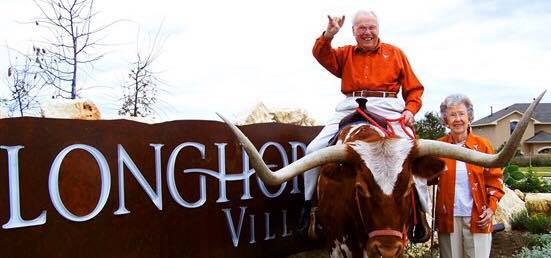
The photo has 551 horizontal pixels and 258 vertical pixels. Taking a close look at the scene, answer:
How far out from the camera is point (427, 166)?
3.48 metres

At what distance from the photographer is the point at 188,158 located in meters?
4.29

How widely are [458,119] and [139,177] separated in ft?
8.27

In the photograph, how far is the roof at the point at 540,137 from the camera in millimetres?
46656

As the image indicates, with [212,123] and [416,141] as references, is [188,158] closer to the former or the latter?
[212,123]

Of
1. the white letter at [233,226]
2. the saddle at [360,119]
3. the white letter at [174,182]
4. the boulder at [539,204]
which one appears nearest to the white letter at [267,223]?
the white letter at [233,226]

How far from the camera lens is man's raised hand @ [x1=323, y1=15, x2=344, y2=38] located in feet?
14.5

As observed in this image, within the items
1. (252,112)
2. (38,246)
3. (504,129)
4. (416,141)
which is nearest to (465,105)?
(416,141)

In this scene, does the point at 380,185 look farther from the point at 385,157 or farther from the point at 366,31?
the point at 366,31

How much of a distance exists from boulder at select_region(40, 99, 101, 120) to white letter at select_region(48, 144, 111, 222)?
32.8 inches

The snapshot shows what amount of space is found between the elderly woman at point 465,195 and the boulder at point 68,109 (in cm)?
296

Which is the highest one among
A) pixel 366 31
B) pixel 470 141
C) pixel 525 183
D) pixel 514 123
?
pixel 366 31

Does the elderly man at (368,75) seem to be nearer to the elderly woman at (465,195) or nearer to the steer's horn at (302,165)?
the elderly woman at (465,195)

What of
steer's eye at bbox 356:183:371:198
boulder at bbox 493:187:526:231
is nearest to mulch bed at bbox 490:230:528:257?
boulder at bbox 493:187:526:231

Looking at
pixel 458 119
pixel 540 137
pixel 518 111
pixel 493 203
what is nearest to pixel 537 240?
pixel 493 203
